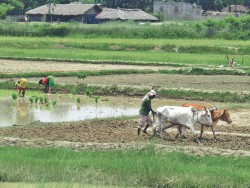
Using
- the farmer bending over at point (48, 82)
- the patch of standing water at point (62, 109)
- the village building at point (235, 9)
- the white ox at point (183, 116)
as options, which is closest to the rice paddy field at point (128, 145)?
the farmer bending over at point (48, 82)

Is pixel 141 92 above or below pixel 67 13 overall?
below

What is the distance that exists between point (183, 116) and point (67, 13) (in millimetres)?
53850

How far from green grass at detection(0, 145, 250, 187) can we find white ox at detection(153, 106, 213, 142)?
2.08m

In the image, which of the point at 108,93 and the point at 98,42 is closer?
the point at 108,93

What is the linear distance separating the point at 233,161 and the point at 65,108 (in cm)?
927

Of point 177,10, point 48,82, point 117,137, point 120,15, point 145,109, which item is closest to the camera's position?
point 117,137

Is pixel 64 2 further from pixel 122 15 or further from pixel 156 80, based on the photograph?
pixel 156 80

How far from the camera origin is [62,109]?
803 inches

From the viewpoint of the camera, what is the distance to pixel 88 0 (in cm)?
9325

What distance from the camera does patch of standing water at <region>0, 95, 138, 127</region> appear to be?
18516 mm

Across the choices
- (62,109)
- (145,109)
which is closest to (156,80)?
(62,109)

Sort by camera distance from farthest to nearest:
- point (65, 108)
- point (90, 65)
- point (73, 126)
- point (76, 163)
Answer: point (90, 65) → point (65, 108) → point (73, 126) → point (76, 163)

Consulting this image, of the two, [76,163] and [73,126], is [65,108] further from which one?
[76,163]

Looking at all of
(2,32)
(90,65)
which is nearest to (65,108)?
(90,65)
